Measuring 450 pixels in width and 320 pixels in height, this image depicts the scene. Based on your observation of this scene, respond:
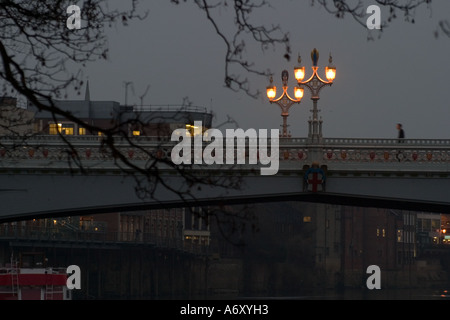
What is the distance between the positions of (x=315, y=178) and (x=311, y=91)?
349cm

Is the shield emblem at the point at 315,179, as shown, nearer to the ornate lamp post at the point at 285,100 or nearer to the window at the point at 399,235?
the ornate lamp post at the point at 285,100

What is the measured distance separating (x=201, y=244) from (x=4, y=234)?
3642 cm

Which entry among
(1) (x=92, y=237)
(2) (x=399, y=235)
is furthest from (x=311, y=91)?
(2) (x=399, y=235)

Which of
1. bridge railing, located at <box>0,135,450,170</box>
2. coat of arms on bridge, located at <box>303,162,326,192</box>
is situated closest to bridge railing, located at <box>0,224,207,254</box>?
bridge railing, located at <box>0,135,450,170</box>

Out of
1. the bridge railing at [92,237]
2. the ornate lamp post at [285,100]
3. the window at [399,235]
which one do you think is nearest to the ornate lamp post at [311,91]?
the ornate lamp post at [285,100]

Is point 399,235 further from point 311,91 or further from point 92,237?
point 311,91

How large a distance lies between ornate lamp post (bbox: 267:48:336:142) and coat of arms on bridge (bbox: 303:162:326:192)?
51.6 inches

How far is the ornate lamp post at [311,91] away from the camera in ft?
148

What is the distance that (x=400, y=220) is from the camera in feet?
584

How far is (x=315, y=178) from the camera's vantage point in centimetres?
4622

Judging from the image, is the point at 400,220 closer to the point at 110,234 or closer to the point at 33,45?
the point at 110,234

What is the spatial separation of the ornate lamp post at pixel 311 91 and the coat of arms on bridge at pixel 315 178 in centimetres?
131

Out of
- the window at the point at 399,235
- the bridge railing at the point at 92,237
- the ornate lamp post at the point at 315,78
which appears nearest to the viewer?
the ornate lamp post at the point at 315,78
